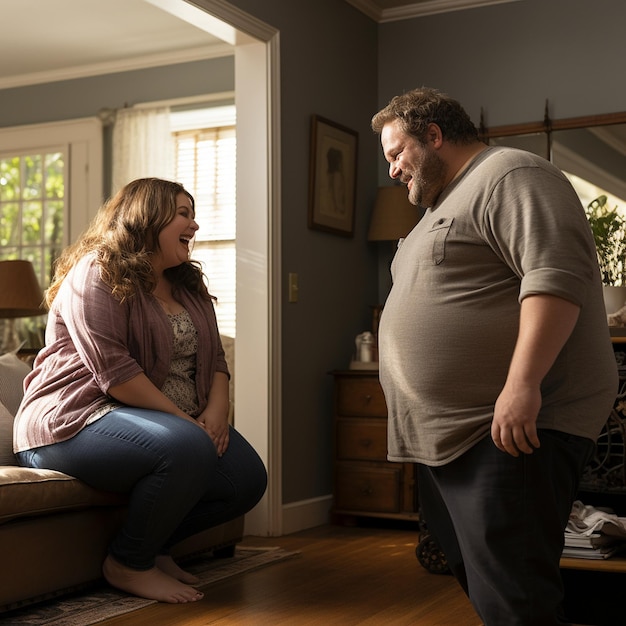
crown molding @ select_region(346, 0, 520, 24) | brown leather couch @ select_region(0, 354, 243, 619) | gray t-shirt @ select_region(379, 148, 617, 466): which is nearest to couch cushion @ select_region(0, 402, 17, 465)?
brown leather couch @ select_region(0, 354, 243, 619)

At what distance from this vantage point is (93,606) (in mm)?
2871

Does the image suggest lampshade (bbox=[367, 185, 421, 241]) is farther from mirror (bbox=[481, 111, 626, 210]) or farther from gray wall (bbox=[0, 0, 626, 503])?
mirror (bbox=[481, 111, 626, 210])

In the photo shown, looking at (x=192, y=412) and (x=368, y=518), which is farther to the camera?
(x=368, y=518)

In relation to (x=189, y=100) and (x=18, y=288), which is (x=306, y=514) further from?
(x=189, y=100)

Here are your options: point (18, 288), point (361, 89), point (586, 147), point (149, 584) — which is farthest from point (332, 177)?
point (149, 584)

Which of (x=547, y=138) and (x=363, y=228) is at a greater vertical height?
(x=547, y=138)

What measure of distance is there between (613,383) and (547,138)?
2.94 meters

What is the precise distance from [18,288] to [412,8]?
93.0 inches

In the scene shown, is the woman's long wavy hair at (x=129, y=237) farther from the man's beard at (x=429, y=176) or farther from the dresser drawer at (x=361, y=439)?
the dresser drawer at (x=361, y=439)

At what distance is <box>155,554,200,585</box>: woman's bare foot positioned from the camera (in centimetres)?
315

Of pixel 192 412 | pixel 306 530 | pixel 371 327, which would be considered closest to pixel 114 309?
pixel 192 412

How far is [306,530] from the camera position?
432 centimetres

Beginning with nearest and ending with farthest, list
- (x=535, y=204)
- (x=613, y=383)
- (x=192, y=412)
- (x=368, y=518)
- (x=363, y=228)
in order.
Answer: (x=535, y=204) < (x=613, y=383) < (x=192, y=412) < (x=368, y=518) < (x=363, y=228)

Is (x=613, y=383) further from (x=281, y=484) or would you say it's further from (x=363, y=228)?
(x=363, y=228)
